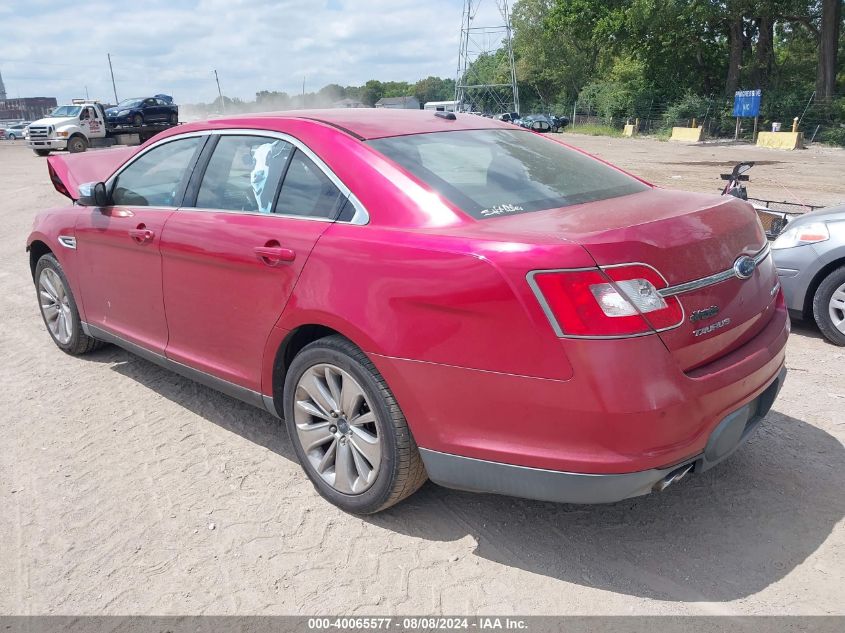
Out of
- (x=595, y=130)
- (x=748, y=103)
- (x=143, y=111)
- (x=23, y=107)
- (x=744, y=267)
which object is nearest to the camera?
(x=744, y=267)

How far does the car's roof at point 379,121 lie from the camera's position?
336 centimetres

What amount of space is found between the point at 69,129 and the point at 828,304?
2994cm

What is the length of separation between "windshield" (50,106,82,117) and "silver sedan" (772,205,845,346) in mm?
30356

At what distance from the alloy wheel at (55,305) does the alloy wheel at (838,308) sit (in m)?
5.42

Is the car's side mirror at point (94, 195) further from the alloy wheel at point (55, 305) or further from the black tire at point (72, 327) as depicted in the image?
the alloy wheel at point (55, 305)

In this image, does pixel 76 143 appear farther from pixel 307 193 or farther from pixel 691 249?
pixel 691 249

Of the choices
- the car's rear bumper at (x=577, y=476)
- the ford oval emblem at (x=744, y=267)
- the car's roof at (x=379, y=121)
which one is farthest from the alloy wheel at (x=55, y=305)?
the ford oval emblem at (x=744, y=267)

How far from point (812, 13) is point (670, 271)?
43.3 metres

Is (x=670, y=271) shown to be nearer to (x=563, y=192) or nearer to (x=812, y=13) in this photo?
(x=563, y=192)

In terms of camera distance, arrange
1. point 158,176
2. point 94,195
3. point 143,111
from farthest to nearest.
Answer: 1. point 143,111
2. point 94,195
3. point 158,176

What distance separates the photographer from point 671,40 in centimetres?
4294

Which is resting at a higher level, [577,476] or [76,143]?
[577,476]

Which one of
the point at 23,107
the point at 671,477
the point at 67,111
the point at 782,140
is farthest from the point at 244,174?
the point at 23,107

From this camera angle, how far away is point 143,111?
32.8m
